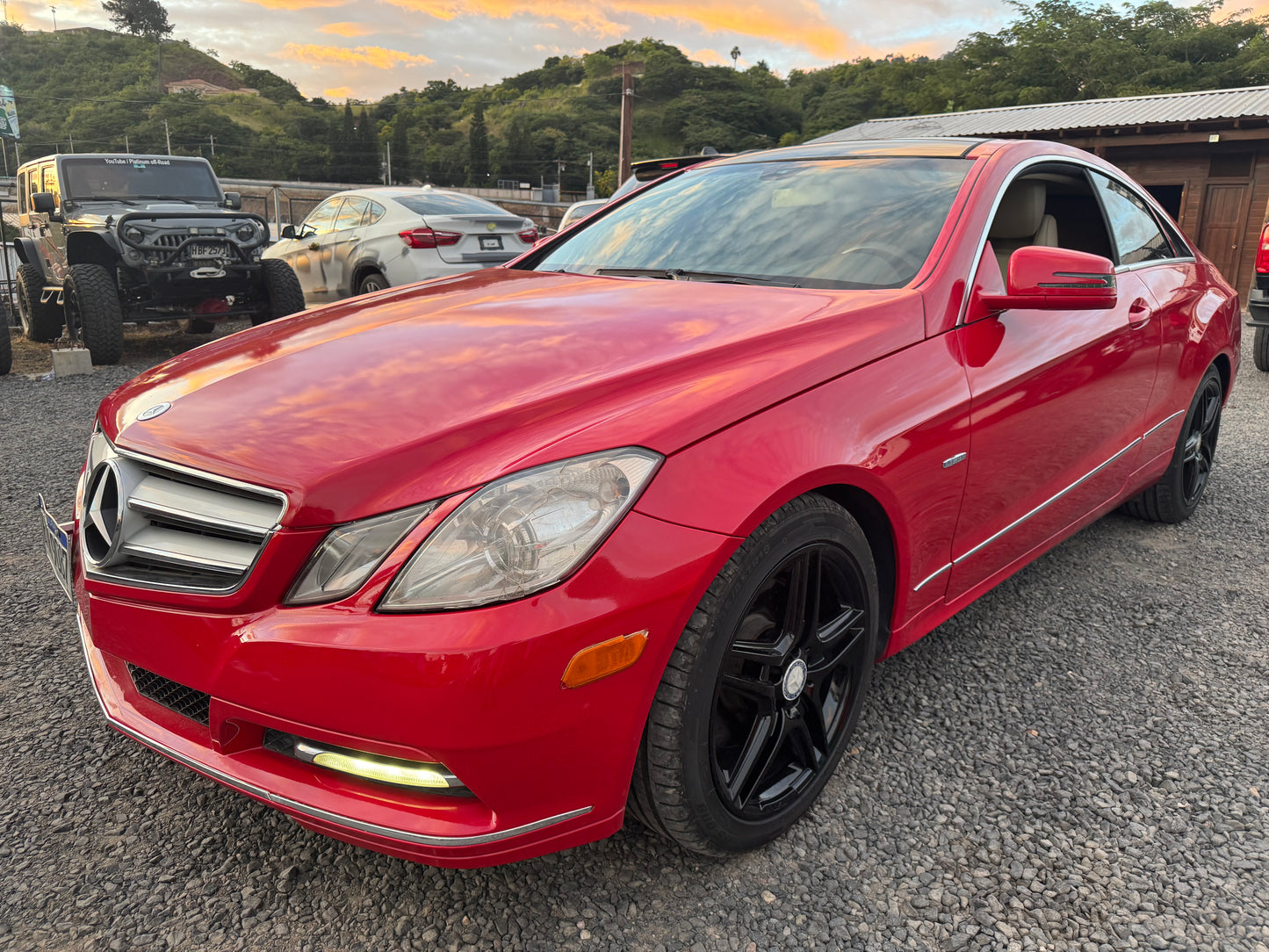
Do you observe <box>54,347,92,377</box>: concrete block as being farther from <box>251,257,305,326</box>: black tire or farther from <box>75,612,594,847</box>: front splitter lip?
<box>75,612,594,847</box>: front splitter lip

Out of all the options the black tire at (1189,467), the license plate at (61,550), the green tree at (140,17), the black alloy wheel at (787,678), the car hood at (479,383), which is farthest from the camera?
the green tree at (140,17)

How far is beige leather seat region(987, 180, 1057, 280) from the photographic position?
2.65 metres

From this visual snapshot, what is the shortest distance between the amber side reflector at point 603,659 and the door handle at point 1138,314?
7.65 feet

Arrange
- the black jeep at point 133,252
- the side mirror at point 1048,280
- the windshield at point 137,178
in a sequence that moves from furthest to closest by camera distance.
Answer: the windshield at point 137,178
the black jeep at point 133,252
the side mirror at point 1048,280

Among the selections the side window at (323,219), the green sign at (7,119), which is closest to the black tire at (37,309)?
the side window at (323,219)

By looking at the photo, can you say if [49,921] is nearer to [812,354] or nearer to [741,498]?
[741,498]

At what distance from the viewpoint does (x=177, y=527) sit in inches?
62.8

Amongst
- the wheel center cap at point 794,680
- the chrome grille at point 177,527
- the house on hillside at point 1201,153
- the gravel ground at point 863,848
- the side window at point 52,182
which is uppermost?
the house on hillside at point 1201,153

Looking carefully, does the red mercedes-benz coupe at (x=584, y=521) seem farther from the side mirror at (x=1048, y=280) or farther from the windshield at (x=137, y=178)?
the windshield at (x=137, y=178)

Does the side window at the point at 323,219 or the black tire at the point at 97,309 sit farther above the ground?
the side window at the point at 323,219

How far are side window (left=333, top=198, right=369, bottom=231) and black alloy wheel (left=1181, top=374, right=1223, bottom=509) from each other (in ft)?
25.1

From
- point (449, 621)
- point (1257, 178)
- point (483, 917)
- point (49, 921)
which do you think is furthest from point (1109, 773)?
point (1257, 178)

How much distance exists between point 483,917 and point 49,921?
812mm

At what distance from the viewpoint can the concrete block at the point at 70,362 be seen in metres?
7.36
